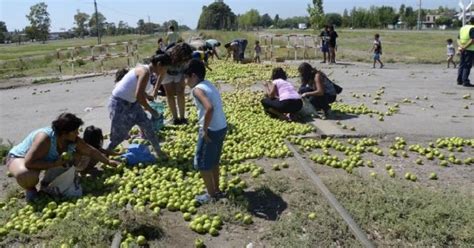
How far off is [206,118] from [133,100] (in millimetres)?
2325

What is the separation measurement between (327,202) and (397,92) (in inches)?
410

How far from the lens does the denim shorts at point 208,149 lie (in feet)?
18.8

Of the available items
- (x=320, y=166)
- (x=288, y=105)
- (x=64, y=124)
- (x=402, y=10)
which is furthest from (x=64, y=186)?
(x=402, y=10)

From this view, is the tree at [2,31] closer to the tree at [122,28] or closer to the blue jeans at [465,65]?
the tree at [122,28]

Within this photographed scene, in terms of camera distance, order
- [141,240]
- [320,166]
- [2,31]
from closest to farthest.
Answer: [141,240] → [320,166] → [2,31]

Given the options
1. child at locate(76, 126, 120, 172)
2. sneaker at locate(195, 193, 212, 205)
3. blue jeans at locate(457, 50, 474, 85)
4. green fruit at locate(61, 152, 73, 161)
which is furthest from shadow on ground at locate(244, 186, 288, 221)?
blue jeans at locate(457, 50, 474, 85)

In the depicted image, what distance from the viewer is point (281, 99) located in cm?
1028

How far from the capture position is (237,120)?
10617mm

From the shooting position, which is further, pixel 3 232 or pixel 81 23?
pixel 81 23

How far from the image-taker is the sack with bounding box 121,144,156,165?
24.7 feet

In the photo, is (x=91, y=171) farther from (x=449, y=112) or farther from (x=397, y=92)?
(x=397, y=92)

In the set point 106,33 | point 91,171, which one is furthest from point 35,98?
point 106,33

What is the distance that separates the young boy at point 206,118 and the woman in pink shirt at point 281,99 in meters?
4.59

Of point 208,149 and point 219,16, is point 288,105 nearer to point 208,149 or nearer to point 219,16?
point 208,149
